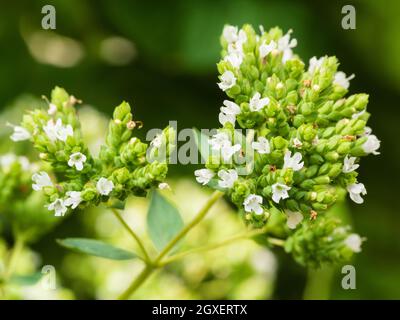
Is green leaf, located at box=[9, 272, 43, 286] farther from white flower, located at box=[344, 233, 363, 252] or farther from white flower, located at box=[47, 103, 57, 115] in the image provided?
white flower, located at box=[344, 233, 363, 252]

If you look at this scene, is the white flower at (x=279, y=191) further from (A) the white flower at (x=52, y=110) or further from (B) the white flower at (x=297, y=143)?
(A) the white flower at (x=52, y=110)

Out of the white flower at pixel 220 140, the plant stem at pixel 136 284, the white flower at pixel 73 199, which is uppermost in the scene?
the white flower at pixel 220 140

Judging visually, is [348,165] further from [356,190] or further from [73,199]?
[73,199]

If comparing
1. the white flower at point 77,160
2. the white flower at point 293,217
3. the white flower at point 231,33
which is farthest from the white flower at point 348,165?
the white flower at point 77,160

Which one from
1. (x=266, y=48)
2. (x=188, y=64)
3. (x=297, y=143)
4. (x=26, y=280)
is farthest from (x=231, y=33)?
(x=188, y=64)

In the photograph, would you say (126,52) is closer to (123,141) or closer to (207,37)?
(207,37)
